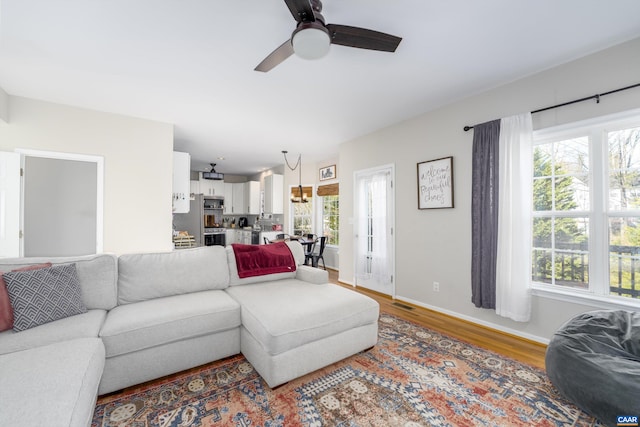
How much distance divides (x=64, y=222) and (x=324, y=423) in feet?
16.4

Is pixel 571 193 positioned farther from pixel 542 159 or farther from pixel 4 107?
pixel 4 107

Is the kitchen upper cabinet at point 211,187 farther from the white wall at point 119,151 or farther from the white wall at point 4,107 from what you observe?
the white wall at point 4,107

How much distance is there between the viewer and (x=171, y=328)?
2.01 metres

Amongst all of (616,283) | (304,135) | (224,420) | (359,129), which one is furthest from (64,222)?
(616,283)

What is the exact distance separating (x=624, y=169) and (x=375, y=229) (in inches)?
113

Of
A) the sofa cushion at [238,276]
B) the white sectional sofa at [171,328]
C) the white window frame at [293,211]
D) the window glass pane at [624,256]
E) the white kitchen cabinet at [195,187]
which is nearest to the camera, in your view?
the white sectional sofa at [171,328]

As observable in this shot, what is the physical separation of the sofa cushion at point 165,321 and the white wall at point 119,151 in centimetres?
195

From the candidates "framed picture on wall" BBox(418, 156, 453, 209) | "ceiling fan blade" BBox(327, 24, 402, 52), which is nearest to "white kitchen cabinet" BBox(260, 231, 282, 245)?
"framed picture on wall" BBox(418, 156, 453, 209)

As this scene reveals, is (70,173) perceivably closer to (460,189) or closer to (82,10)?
(82,10)

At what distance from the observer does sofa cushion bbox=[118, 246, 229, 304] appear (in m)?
2.37

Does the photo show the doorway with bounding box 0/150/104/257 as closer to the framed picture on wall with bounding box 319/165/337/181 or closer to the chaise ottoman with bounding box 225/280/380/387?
the chaise ottoman with bounding box 225/280/380/387

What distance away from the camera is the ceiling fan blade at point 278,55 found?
1879 mm

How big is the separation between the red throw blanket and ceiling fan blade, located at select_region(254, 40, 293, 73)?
1819 mm

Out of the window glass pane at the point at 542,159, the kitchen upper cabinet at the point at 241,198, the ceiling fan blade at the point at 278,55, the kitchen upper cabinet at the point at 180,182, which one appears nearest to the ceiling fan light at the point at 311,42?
the ceiling fan blade at the point at 278,55
